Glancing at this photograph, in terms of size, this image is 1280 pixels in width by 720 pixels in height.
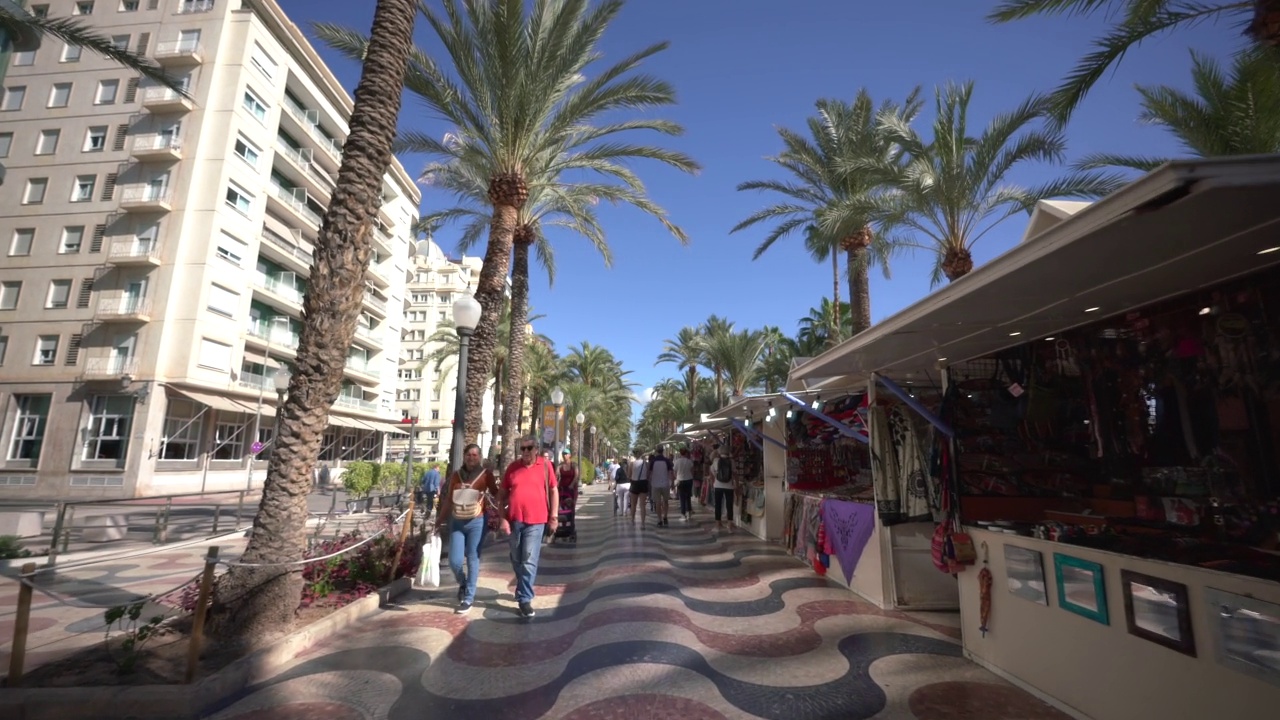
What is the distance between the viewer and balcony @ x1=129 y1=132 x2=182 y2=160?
26047 mm

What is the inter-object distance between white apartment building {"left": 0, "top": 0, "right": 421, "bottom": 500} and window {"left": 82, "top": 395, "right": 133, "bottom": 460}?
6 centimetres

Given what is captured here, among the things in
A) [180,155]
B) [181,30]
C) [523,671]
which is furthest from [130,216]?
[523,671]

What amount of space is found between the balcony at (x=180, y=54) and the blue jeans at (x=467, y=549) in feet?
107

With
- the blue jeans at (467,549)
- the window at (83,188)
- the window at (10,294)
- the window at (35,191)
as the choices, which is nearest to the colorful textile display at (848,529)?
the blue jeans at (467,549)

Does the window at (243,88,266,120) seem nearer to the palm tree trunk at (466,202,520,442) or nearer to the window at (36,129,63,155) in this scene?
the window at (36,129,63,155)

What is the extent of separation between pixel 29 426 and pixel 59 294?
5.85 m

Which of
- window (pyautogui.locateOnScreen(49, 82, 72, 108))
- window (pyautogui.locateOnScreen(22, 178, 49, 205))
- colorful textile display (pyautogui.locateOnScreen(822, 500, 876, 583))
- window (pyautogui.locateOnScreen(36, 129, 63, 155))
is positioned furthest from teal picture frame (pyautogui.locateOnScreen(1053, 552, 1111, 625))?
window (pyautogui.locateOnScreen(49, 82, 72, 108))

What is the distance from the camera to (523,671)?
4.47 metres

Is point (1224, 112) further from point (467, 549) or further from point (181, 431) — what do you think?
point (181, 431)

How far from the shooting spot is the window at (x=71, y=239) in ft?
85.5

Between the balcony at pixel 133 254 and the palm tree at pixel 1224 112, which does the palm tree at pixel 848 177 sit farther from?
the balcony at pixel 133 254

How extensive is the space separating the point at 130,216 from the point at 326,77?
14384 mm

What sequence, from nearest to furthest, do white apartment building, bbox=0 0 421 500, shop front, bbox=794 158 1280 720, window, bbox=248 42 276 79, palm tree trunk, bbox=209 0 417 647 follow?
1. shop front, bbox=794 158 1280 720
2. palm tree trunk, bbox=209 0 417 647
3. white apartment building, bbox=0 0 421 500
4. window, bbox=248 42 276 79

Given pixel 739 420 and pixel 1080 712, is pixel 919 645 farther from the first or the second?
pixel 739 420
